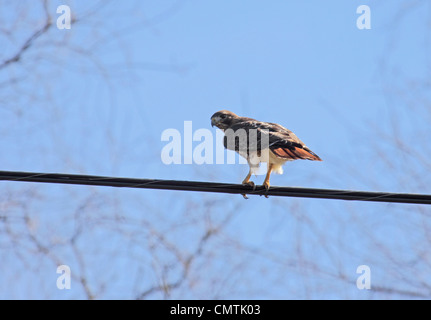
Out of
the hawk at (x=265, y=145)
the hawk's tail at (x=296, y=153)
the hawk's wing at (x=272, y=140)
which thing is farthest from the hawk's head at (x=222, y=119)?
the hawk's tail at (x=296, y=153)

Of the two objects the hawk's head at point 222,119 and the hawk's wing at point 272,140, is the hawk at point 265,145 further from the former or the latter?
the hawk's head at point 222,119

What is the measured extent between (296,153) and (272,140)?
0.42m

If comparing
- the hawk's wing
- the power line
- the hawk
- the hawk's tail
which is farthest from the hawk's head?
the power line

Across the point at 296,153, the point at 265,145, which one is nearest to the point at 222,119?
the point at 265,145

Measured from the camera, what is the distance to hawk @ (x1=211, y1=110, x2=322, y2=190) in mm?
6676

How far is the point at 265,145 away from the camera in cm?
707

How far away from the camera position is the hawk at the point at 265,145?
6.68m

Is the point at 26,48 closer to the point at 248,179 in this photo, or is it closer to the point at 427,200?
the point at 248,179

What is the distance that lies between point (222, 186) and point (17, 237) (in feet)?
11.8

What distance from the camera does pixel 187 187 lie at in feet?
17.4

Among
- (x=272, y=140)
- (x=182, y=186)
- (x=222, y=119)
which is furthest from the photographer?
(x=222, y=119)

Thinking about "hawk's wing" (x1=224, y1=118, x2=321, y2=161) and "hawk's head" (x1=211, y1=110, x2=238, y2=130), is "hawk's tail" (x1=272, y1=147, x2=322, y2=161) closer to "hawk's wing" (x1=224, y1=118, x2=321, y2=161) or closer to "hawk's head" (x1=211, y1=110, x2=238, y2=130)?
"hawk's wing" (x1=224, y1=118, x2=321, y2=161)

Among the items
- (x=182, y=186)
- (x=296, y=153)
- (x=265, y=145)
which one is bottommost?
(x=182, y=186)

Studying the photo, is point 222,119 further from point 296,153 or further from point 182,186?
point 182,186
